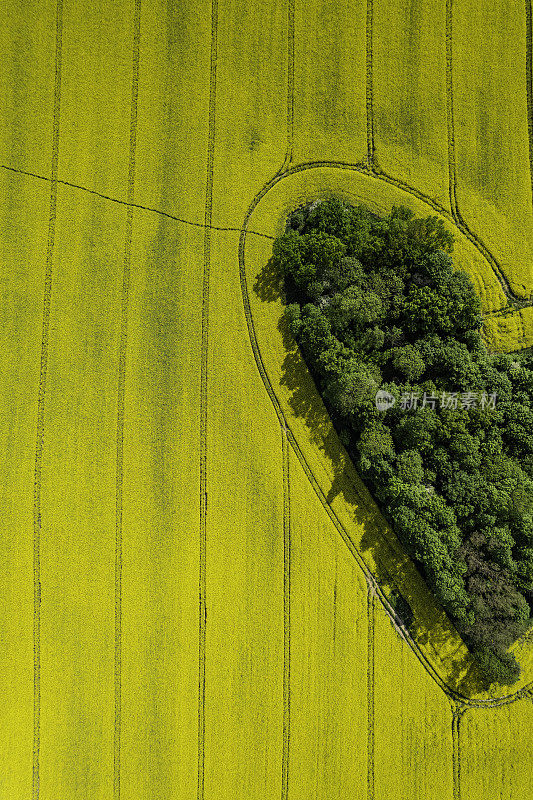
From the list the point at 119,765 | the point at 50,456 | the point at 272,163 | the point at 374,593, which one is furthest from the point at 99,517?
the point at 272,163

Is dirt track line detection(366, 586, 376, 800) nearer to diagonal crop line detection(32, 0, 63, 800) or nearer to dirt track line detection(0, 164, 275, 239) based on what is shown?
diagonal crop line detection(32, 0, 63, 800)

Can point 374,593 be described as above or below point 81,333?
below

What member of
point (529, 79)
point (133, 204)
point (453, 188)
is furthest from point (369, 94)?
point (133, 204)

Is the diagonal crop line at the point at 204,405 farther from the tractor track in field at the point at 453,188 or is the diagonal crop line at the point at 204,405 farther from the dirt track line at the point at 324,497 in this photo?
the tractor track in field at the point at 453,188

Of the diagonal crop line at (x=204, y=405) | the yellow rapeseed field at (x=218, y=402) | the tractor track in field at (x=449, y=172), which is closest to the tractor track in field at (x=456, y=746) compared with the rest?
the yellow rapeseed field at (x=218, y=402)

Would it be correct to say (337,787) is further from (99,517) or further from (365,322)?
(365,322)

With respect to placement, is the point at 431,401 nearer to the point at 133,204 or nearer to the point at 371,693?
the point at 371,693
